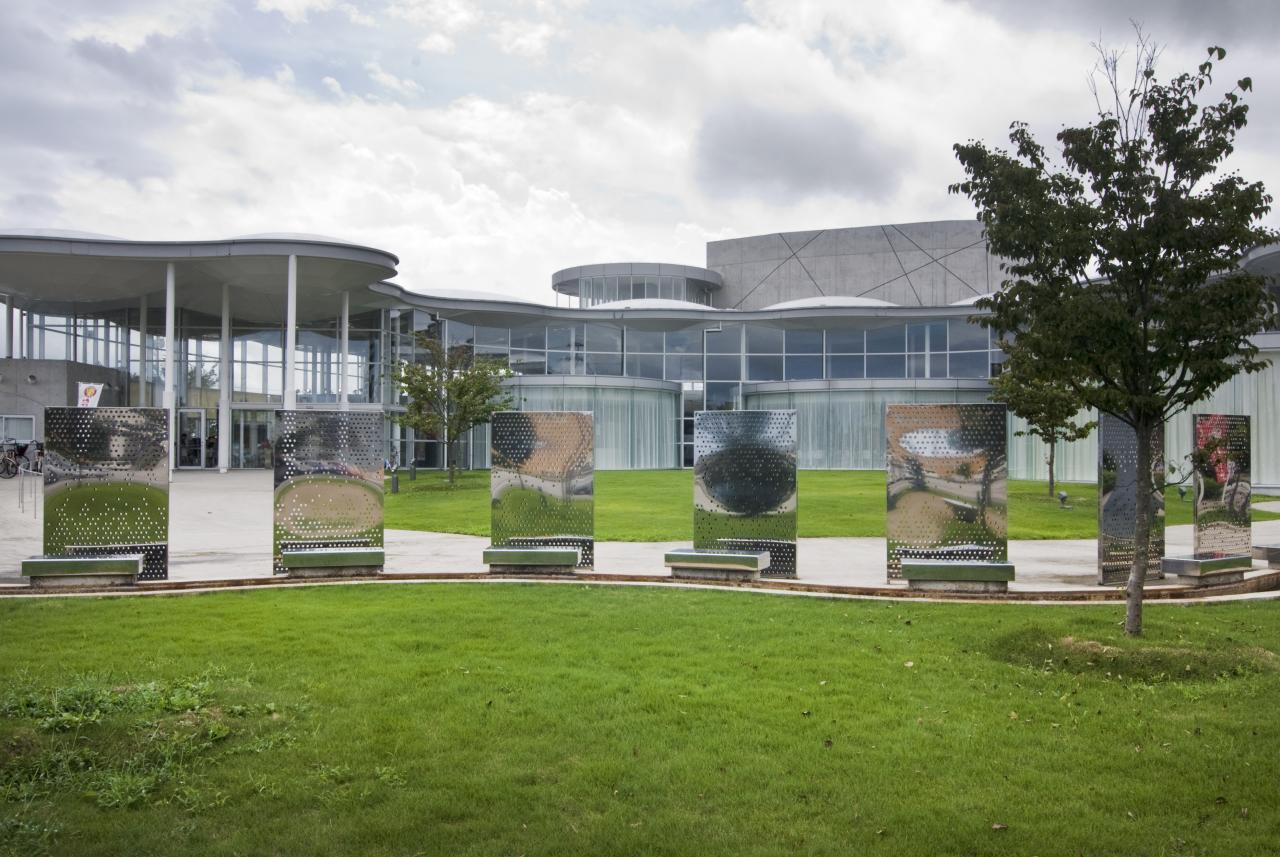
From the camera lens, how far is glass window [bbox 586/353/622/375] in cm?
4991

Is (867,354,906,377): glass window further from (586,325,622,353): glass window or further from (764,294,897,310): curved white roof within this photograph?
(586,325,622,353): glass window

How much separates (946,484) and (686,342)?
38294 mm

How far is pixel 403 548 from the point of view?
16.3 m

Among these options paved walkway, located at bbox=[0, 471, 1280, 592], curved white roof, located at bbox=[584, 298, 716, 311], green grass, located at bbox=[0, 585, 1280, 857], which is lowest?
green grass, located at bbox=[0, 585, 1280, 857]

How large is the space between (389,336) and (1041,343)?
43.7 metres

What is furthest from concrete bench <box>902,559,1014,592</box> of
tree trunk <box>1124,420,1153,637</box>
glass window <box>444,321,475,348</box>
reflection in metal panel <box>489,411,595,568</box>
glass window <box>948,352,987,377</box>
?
glass window <box>444,321,475,348</box>

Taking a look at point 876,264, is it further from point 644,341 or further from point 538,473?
point 538,473

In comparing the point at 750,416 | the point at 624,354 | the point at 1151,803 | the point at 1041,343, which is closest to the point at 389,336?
the point at 624,354

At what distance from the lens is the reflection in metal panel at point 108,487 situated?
40.9ft

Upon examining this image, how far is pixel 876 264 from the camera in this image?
62562 mm

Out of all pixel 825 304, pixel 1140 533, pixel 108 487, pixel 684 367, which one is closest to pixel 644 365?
pixel 684 367

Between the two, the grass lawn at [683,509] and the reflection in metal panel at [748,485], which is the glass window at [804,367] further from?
the reflection in metal panel at [748,485]

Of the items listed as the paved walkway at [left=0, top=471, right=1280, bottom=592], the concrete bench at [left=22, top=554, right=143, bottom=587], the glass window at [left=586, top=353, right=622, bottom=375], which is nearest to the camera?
the concrete bench at [left=22, top=554, right=143, bottom=587]

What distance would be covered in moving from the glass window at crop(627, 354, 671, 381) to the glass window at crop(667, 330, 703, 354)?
828 millimetres
